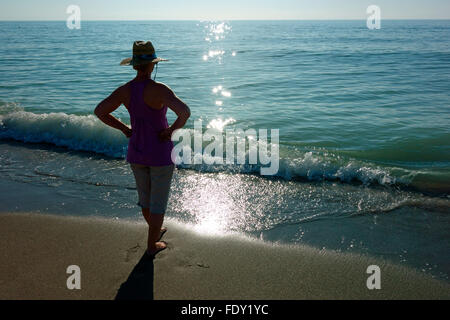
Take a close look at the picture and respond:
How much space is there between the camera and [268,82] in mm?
14836

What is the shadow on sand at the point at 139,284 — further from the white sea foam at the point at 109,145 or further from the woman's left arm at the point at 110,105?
the white sea foam at the point at 109,145

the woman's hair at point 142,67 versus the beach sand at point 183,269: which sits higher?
the woman's hair at point 142,67

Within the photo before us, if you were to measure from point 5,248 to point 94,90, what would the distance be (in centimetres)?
1053

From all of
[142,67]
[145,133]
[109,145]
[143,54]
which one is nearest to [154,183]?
[145,133]

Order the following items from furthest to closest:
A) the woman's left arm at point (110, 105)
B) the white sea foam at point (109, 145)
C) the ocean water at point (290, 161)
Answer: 1. the white sea foam at point (109, 145)
2. the ocean water at point (290, 161)
3. the woman's left arm at point (110, 105)

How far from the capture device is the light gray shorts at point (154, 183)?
3.50 metres

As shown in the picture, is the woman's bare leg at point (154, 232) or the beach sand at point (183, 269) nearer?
the beach sand at point (183, 269)

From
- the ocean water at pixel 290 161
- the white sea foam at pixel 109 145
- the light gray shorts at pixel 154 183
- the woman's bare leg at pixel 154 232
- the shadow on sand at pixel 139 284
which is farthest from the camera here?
the white sea foam at pixel 109 145

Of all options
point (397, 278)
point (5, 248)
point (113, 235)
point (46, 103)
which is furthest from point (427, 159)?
point (46, 103)

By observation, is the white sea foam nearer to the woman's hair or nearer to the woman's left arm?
the woman's left arm

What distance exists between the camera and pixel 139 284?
331 cm

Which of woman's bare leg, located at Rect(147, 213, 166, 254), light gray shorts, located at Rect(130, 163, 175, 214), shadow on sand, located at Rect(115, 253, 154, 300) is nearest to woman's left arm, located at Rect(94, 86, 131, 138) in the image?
light gray shorts, located at Rect(130, 163, 175, 214)

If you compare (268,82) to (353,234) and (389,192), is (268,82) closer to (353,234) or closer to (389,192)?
(389,192)

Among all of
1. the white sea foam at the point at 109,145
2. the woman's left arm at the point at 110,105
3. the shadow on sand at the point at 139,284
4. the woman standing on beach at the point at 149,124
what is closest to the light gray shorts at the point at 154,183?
the woman standing on beach at the point at 149,124
